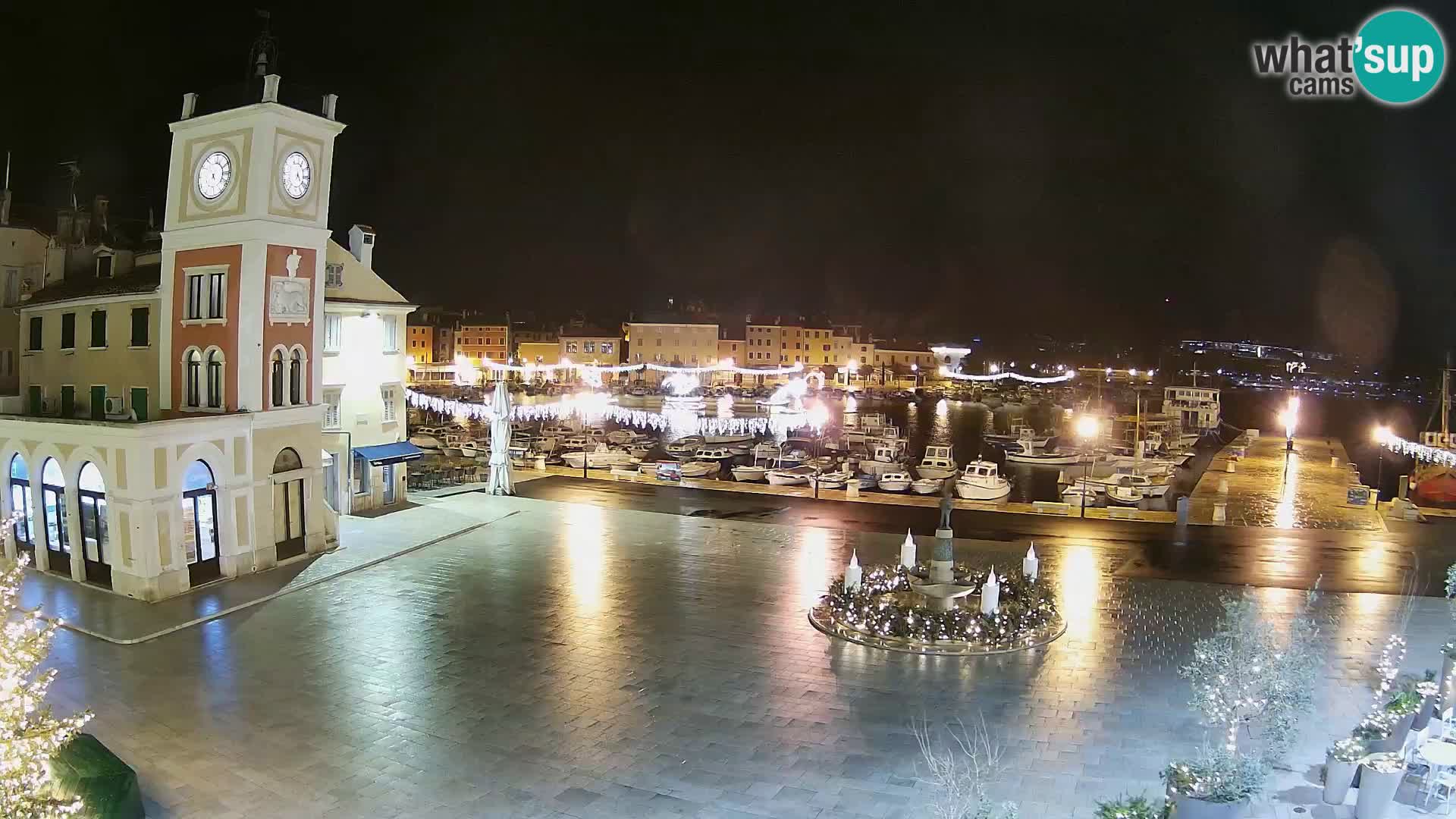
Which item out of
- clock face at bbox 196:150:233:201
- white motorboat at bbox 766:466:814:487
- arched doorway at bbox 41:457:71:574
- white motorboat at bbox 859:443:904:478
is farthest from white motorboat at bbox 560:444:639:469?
arched doorway at bbox 41:457:71:574

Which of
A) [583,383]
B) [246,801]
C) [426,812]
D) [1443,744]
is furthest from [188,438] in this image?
[583,383]

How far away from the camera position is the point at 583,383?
113500 mm

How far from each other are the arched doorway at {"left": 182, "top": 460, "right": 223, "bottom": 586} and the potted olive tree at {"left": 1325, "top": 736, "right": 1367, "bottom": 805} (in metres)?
17.8

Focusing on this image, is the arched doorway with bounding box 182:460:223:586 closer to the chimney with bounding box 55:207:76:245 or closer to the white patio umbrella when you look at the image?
the white patio umbrella

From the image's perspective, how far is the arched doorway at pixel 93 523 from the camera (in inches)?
679

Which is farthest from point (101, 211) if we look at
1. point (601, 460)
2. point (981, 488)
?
point (981, 488)

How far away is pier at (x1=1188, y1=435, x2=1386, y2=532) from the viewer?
84.4 feet

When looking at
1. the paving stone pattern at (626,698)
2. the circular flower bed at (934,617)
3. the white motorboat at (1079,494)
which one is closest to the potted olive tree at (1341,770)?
the paving stone pattern at (626,698)

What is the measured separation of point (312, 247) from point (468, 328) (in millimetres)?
104008

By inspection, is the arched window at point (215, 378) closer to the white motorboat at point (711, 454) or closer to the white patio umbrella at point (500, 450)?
the white patio umbrella at point (500, 450)

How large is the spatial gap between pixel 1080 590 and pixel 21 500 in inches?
828

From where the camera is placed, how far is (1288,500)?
1162 inches

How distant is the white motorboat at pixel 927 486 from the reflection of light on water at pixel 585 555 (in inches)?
741

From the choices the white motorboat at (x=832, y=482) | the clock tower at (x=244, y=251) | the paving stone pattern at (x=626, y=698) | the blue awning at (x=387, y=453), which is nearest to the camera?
the paving stone pattern at (x=626, y=698)
